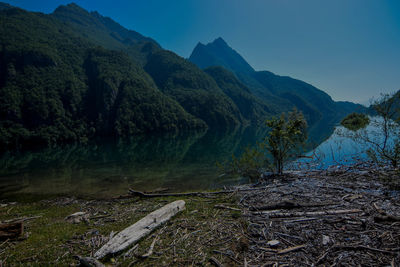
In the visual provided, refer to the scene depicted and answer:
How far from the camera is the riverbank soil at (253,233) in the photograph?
529 cm

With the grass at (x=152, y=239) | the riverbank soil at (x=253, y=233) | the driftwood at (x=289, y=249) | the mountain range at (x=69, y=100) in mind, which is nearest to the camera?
the riverbank soil at (x=253, y=233)

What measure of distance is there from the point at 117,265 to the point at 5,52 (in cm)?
19386

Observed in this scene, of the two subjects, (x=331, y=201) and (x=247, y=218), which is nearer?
(x=247, y=218)

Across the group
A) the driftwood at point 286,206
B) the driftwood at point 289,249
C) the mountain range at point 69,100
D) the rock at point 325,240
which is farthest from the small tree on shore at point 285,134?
the mountain range at point 69,100

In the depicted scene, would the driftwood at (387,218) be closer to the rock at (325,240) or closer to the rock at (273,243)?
the rock at (325,240)

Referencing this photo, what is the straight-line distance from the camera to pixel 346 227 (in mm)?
6250

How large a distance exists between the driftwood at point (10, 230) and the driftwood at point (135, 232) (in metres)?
A: 4.28

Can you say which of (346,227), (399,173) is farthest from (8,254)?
(399,173)

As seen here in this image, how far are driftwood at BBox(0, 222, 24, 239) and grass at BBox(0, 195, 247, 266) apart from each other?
371mm

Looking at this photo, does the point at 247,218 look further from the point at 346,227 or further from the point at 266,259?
the point at 346,227

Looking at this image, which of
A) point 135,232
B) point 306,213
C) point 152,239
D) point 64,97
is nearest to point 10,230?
point 135,232

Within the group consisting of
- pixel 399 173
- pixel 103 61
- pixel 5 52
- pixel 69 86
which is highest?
pixel 103 61

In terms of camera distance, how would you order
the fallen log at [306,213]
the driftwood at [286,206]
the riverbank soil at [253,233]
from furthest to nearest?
the driftwood at [286,206], the fallen log at [306,213], the riverbank soil at [253,233]

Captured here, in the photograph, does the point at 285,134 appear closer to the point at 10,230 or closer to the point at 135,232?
the point at 135,232
